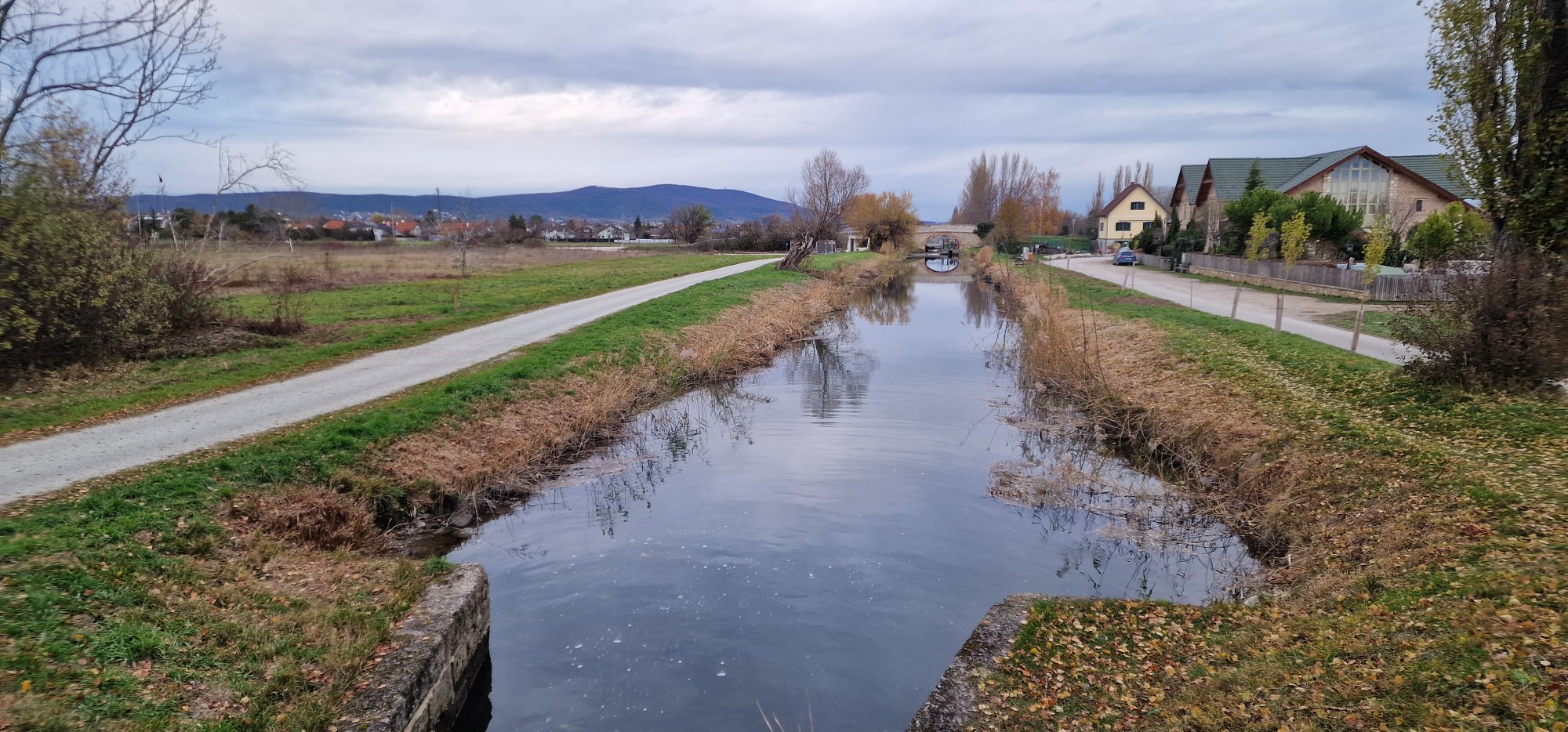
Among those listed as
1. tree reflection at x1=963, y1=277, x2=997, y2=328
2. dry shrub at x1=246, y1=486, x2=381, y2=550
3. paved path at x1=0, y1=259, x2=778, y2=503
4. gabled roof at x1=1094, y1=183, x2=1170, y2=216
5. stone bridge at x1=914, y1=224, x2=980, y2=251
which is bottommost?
dry shrub at x1=246, y1=486, x2=381, y2=550

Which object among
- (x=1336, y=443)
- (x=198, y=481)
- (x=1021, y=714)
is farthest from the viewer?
(x=1336, y=443)

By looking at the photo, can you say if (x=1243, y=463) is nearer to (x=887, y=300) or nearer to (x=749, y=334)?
(x=749, y=334)

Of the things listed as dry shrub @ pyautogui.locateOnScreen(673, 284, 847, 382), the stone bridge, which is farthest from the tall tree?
the stone bridge

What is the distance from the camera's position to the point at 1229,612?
678 centimetres

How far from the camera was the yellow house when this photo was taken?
8725 centimetres

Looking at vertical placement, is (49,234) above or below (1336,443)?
above

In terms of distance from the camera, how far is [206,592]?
6.10 m

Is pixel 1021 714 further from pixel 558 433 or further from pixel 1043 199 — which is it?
pixel 1043 199

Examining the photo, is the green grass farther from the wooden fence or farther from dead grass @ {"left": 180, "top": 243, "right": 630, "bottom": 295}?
dead grass @ {"left": 180, "top": 243, "right": 630, "bottom": 295}

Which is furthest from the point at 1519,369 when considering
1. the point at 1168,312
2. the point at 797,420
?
the point at 1168,312

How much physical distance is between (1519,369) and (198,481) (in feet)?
48.7

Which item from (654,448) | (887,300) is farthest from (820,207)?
(654,448)

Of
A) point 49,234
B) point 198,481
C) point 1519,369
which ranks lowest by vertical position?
point 198,481

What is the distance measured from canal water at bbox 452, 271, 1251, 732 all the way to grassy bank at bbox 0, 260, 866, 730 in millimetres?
1341
